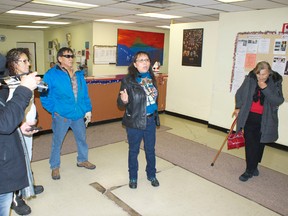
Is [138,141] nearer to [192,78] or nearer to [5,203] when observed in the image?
[5,203]

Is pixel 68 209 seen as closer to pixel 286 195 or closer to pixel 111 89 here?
pixel 286 195

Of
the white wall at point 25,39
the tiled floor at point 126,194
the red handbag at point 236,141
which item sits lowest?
the tiled floor at point 126,194

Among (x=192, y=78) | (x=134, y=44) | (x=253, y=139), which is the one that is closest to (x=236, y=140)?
(x=253, y=139)

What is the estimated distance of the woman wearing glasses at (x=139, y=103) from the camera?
2.43 m

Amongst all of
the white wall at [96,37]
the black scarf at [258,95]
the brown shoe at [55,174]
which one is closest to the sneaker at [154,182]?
the brown shoe at [55,174]

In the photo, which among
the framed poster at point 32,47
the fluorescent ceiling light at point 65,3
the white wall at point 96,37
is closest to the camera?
the fluorescent ceiling light at point 65,3

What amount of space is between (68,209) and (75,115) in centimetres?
97

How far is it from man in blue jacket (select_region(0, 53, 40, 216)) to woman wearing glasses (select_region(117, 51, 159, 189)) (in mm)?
1183

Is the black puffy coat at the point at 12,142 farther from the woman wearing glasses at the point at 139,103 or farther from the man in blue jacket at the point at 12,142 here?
the woman wearing glasses at the point at 139,103

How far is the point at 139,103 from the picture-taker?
2426mm

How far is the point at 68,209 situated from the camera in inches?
91.4

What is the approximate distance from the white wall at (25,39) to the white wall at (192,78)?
20.8ft

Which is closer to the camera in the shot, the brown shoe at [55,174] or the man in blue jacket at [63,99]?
the man in blue jacket at [63,99]

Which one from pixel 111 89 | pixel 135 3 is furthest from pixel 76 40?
pixel 135 3
